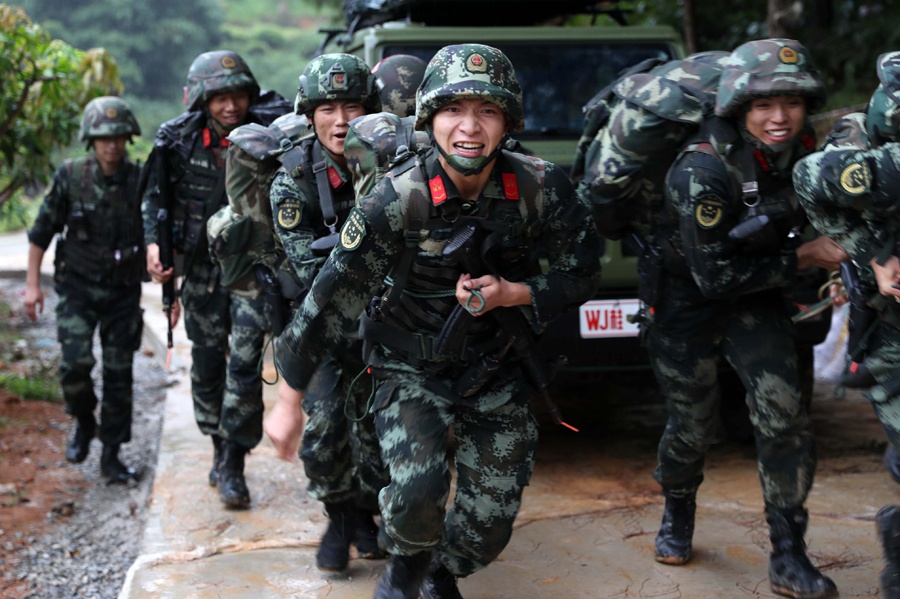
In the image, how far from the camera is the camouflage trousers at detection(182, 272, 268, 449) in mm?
5445

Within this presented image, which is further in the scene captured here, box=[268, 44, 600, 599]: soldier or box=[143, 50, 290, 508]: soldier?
box=[143, 50, 290, 508]: soldier

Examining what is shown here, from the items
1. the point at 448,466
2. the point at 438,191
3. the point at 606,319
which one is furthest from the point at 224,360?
the point at 438,191

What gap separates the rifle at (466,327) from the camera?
11.5ft

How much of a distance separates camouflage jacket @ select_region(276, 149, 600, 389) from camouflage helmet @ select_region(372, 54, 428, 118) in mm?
1324

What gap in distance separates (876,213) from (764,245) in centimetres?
53

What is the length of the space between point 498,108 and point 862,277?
1.38 meters

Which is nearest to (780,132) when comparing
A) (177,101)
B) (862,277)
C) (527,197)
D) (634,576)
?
(862,277)

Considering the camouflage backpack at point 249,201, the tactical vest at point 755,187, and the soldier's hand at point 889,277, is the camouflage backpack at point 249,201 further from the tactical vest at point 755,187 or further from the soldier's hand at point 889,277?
the soldier's hand at point 889,277

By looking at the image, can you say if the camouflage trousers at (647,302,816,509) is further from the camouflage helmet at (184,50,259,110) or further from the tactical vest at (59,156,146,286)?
the tactical vest at (59,156,146,286)

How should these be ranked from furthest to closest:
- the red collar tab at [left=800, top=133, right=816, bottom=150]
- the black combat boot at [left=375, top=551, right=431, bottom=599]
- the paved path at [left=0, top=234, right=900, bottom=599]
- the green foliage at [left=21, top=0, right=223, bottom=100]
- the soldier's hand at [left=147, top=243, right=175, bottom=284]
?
1. the green foliage at [left=21, top=0, right=223, bottom=100]
2. the soldier's hand at [left=147, top=243, right=175, bottom=284]
3. the paved path at [left=0, top=234, right=900, bottom=599]
4. the red collar tab at [left=800, top=133, right=816, bottom=150]
5. the black combat boot at [left=375, top=551, right=431, bottom=599]

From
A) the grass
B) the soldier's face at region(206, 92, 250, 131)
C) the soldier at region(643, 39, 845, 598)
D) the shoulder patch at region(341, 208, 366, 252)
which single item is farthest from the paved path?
the grass

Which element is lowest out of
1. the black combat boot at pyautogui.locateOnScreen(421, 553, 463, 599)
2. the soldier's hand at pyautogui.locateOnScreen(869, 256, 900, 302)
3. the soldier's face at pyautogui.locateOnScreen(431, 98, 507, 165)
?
the black combat boot at pyautogui.locateOnScreen(421, 553, 463, 599)

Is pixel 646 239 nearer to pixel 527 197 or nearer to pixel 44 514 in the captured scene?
pixel 527 197

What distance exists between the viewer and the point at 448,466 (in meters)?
3.72
